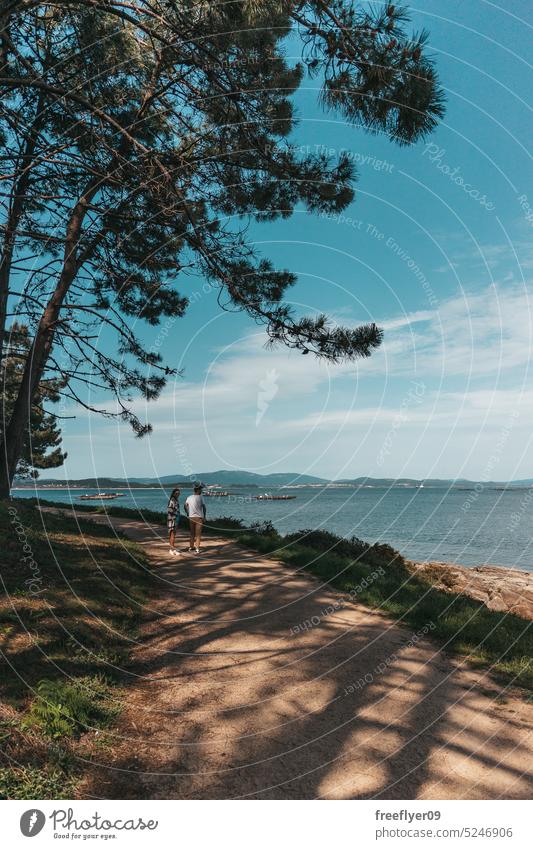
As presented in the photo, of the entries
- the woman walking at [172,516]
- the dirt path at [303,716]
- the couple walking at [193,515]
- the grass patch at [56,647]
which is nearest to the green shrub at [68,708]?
the grass patch at [56,647]

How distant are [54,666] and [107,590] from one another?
286 centimetres

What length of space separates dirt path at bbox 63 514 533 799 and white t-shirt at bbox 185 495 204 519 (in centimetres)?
494

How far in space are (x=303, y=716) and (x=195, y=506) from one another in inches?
350

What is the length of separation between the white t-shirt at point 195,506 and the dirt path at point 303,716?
194 inches

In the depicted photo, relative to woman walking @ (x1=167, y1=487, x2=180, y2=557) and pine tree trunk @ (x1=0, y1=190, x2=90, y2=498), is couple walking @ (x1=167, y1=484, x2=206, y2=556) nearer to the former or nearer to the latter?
woman walking @ (x1=167, y1=487, x2=180, y2=557)

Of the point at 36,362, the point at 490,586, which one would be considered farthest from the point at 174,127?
the point at 490,586

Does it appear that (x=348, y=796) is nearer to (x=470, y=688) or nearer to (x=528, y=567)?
(x=470, y=688)

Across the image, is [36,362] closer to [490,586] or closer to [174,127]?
[174,127]

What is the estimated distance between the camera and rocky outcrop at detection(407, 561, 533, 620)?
1838 centimetres

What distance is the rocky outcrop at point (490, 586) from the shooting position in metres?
18.4

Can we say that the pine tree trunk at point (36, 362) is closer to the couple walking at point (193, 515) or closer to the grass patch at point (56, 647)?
the grass patch at point (56, 647)

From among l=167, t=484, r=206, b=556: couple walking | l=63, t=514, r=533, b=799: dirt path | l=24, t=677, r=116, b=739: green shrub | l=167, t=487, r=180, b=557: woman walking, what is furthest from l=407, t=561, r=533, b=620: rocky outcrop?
l=24, t=677, r=116, b=739: green shrub

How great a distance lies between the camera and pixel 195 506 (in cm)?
1441

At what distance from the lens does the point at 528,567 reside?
3753cm
